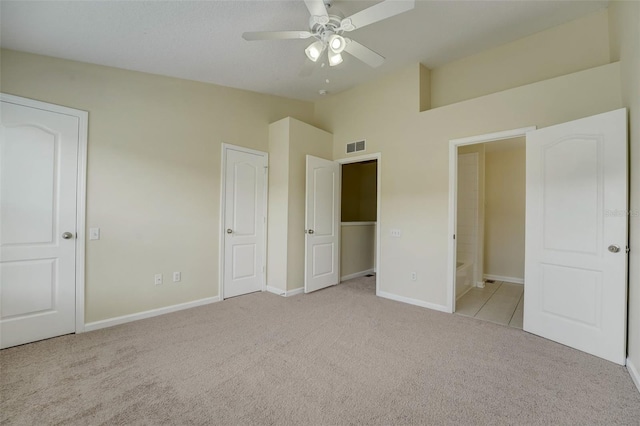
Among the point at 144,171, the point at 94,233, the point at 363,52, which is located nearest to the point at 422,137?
the point at 363,52

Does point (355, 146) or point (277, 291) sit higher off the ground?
point (355, 146)

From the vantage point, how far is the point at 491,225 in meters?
5.14

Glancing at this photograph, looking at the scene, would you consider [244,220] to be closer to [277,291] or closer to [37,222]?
[277,291]

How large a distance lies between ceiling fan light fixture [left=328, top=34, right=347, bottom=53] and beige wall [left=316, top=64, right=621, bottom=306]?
1.91 metres

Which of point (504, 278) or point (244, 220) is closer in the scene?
point (244, 220)

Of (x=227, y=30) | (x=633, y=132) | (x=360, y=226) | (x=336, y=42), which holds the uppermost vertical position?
(x=227, y=30)

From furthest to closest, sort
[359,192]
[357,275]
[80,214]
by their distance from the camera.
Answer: [359,192]
[357,275]
[80,214]

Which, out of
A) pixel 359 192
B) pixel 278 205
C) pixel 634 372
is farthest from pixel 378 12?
pixel 359 192

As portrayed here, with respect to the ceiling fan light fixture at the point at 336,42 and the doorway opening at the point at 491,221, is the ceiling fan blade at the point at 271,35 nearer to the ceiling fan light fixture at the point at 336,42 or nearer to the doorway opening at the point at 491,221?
the ceiling fan light fixture at the point at 336,42

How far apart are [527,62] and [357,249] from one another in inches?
143

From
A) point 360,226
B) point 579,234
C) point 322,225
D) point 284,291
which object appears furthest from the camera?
point 360,226

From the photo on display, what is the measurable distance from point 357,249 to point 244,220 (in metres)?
2.32

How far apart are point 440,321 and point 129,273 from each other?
3486 mm

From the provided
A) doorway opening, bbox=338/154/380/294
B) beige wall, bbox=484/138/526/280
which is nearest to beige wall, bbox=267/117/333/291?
doorway opening, bbox=338/154/380/294
